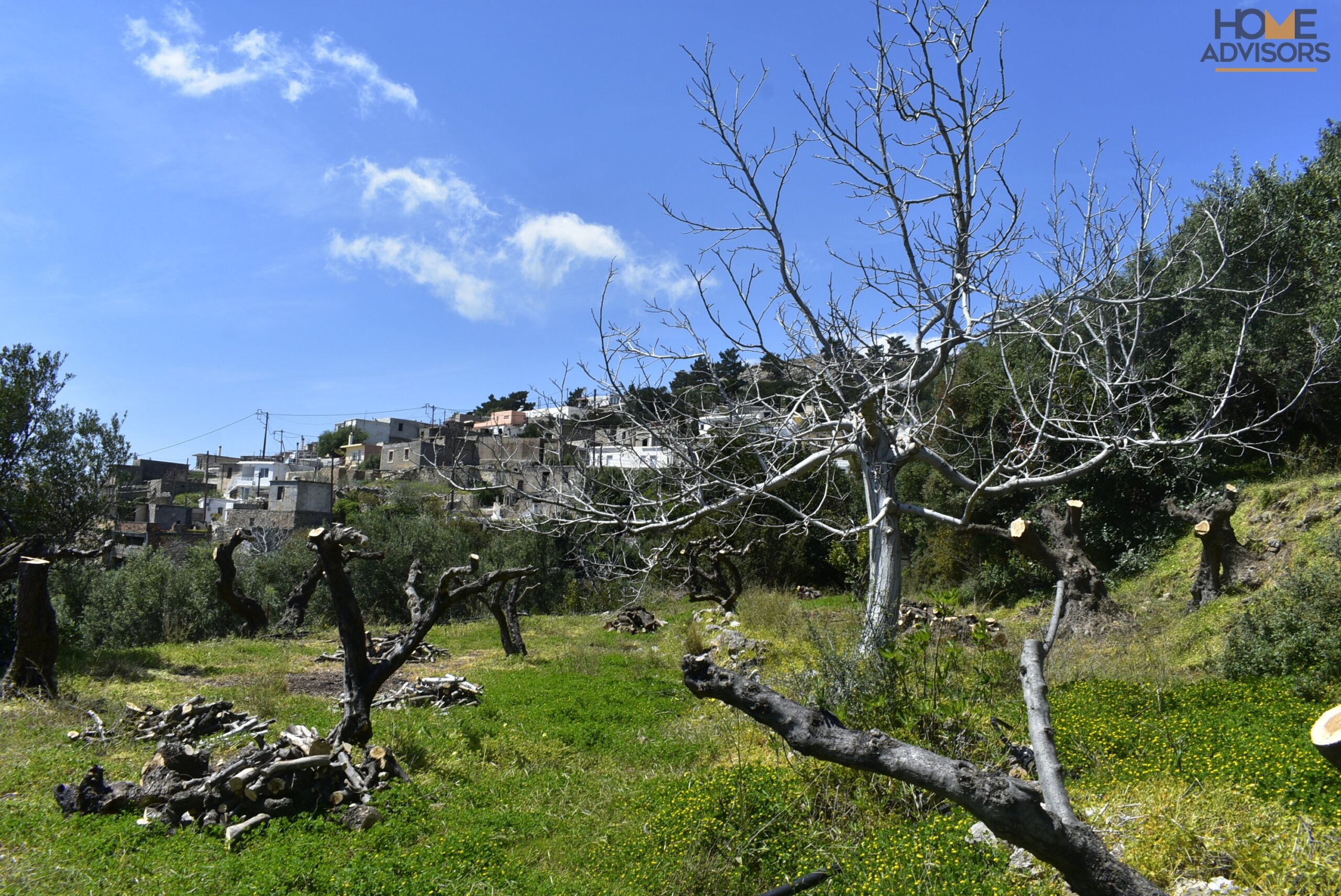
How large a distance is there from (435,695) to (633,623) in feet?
26.8

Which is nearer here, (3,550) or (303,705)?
(303,705)

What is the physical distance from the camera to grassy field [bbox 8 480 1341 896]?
13.3ft

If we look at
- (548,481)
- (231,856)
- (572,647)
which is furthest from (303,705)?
(572,647)

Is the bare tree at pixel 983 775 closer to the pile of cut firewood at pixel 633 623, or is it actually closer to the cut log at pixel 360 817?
the cut log at pixel 360 817

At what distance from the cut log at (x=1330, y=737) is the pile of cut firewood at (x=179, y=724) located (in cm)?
778

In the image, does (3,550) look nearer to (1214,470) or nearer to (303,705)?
(303,705)

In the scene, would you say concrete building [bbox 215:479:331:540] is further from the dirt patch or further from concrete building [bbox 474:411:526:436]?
the dirt patch

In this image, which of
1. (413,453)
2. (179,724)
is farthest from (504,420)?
(179,724)

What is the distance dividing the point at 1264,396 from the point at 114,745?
19978 mm

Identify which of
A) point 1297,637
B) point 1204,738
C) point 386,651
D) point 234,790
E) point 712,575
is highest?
point 1297,637

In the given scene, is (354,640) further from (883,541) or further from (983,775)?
(983,775)

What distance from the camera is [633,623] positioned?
17359 mm

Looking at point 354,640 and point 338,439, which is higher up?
point 338,439

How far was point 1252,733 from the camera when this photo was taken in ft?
17.6
